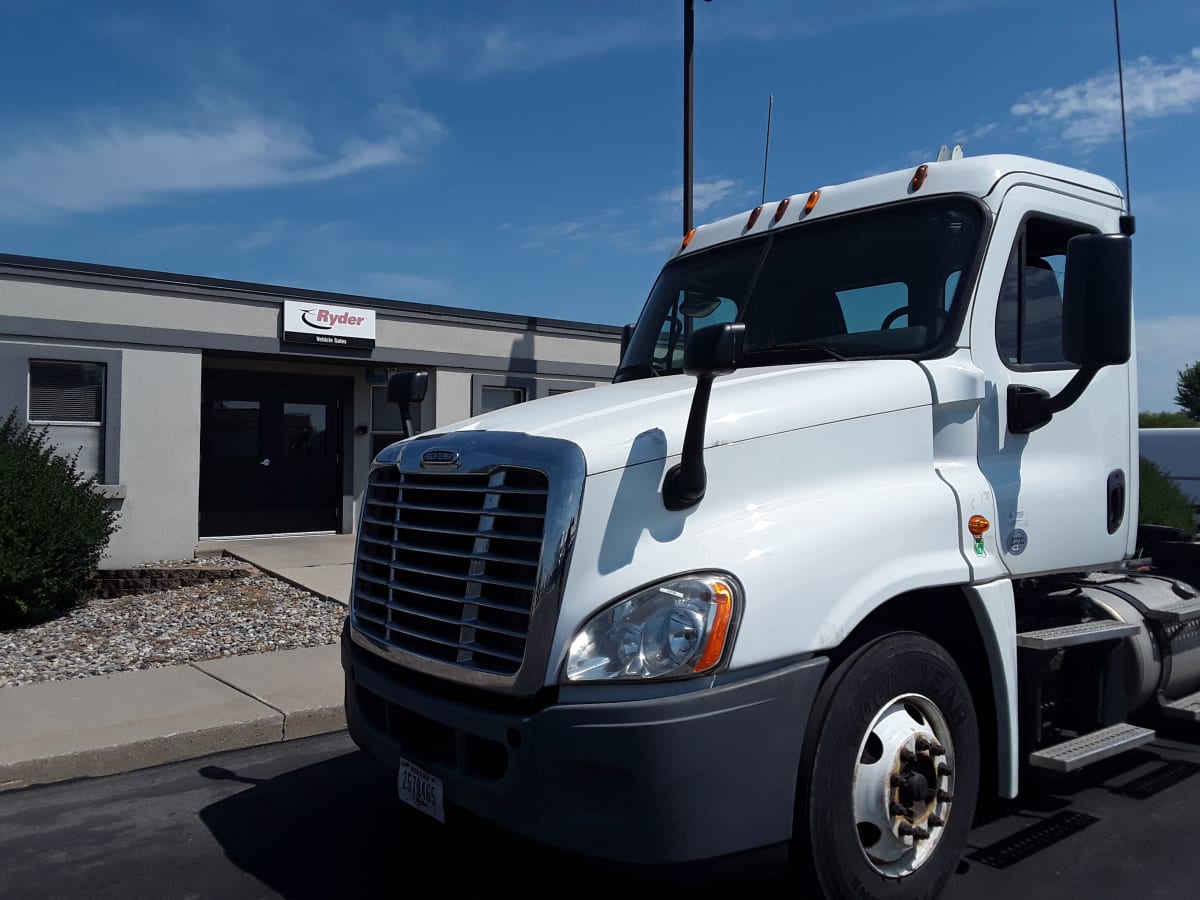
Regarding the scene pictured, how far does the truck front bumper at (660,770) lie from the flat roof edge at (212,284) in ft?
36.2

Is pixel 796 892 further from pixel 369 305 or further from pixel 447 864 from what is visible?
pixel 369 305

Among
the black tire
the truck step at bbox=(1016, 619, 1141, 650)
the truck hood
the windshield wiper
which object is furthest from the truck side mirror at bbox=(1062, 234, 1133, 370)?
the black tire

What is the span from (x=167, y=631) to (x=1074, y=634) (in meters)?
7.47

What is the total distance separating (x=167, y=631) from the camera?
28.2 ft

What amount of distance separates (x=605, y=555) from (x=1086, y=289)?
6.72 ft

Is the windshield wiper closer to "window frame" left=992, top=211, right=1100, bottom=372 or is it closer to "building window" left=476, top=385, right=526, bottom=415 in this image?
"window frame" left=992, top=211, right=1100, bottom=372

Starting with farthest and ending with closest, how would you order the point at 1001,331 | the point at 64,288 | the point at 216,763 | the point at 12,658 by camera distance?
the point at 64,288 → the point at 12,658 → the point at 216,763 → the point at 1001,331

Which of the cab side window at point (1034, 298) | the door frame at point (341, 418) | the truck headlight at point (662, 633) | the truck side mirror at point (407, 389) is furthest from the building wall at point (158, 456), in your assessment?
→ the cab side window at point (1034, 298)

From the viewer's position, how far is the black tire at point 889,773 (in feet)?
9.45

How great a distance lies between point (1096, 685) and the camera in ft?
13.8

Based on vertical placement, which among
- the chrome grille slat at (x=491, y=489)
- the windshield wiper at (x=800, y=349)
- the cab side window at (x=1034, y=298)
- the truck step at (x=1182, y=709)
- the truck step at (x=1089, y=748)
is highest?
the cab side window at (x=1034, y=298)

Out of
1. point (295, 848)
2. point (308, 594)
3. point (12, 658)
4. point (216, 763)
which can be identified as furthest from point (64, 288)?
point (295, 848)

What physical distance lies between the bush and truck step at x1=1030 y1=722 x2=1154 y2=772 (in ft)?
26.3

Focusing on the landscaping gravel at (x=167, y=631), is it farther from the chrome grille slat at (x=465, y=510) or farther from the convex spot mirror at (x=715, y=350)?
the convex spot mirror at (x=715, y=350)
